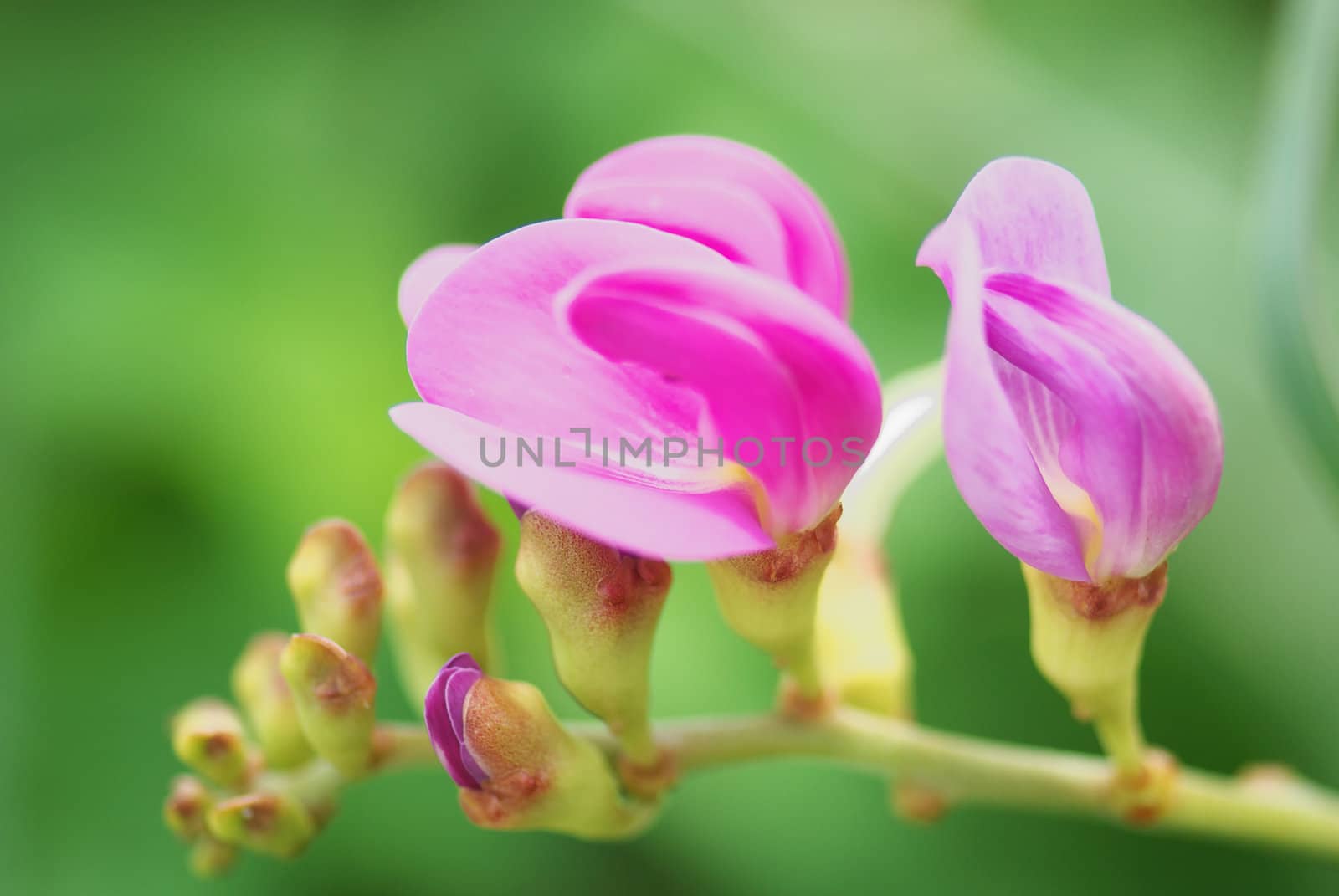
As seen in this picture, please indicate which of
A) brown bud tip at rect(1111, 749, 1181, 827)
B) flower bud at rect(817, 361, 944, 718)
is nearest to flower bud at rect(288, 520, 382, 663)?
flower bud at rect(817, 361, 944, 718)

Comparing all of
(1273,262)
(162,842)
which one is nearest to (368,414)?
(162,842)

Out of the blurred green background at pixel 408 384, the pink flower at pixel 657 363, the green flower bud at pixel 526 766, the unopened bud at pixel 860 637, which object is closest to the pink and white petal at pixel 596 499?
the pink flower at pixel 657 363

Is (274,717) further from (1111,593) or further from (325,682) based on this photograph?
(1111,593)

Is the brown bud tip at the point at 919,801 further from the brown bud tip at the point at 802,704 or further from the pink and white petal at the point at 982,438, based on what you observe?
the pink and white petal at the point at 982,438

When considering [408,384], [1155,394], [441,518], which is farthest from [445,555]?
[408,384]

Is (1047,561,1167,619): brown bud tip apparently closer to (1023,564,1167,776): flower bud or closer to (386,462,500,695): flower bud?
(1023,564,1167,776): flower bud
